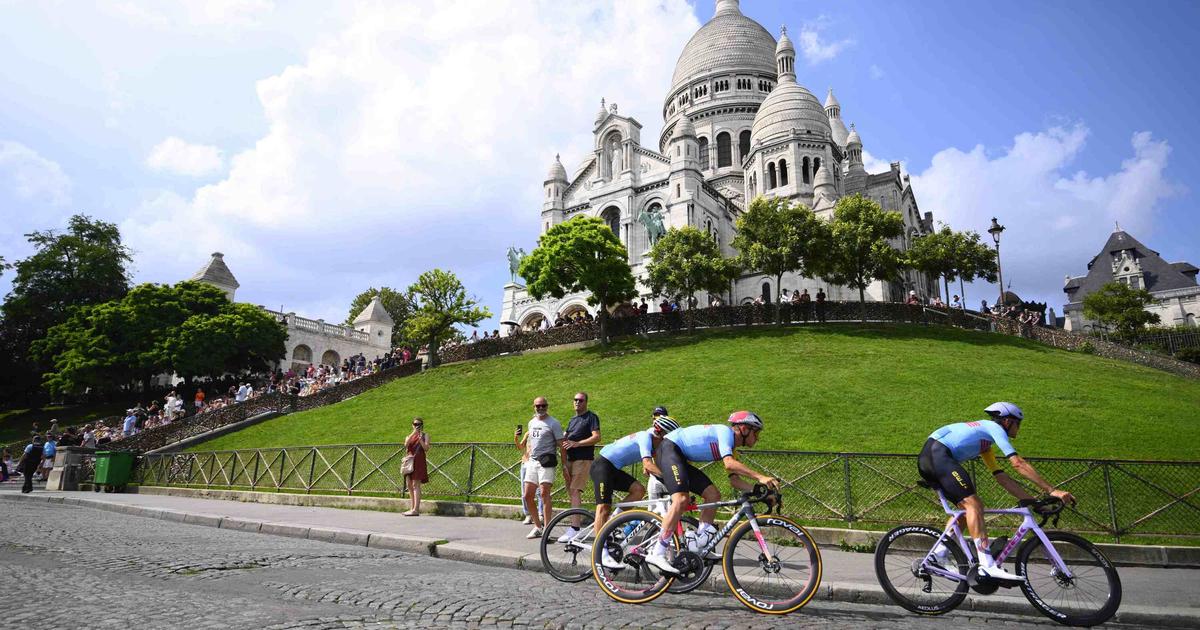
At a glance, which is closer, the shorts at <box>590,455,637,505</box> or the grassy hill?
the shorts at <box>590,455,637,505</box>

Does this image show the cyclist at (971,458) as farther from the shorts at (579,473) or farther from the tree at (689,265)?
the tree at (689,265)

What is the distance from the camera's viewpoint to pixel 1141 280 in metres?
62.2

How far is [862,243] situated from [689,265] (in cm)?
841

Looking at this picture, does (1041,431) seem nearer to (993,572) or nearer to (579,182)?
(993,572)

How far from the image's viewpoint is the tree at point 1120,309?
43.2 metres

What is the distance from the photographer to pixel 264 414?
26484 mm

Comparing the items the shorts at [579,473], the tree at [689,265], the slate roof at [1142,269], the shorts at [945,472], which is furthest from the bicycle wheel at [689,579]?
the slate roof at [1142,269]

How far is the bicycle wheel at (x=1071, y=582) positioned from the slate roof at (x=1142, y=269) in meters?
71.0

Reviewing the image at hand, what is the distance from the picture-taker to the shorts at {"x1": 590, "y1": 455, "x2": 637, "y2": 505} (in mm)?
6824

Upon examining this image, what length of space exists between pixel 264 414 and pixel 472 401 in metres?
10.5

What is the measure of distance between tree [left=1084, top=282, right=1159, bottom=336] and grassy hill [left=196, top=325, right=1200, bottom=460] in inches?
905

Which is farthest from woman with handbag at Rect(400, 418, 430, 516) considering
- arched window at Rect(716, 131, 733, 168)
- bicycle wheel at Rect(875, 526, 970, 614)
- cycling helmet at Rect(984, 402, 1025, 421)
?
arched window at Rect(716, 131, 733, 168)

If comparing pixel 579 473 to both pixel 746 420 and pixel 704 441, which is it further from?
pixel 746 420

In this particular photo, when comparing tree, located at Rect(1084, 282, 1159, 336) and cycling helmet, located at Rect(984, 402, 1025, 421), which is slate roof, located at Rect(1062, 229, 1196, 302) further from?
cycling helmet, located at Rect(984, 402, 1025, 421)
